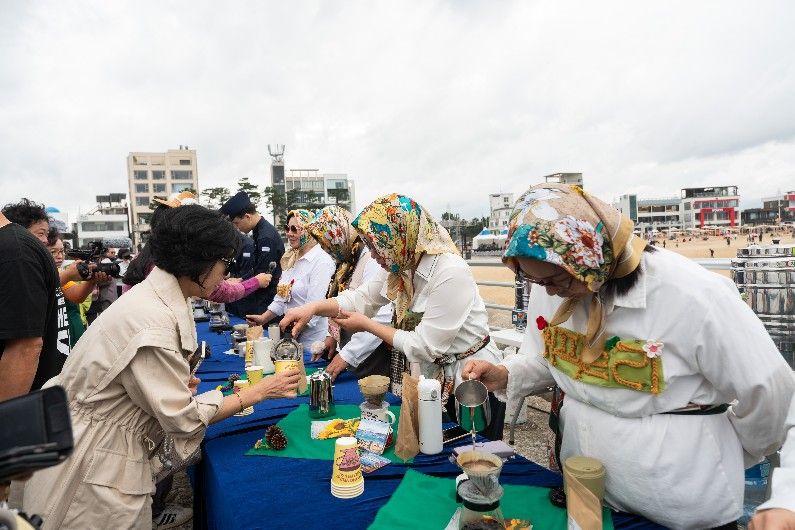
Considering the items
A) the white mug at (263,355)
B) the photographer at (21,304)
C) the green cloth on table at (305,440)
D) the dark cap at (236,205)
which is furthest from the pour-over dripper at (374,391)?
the dark cap at (236,205)

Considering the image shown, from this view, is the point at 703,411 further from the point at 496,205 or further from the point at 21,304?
the point at 496,205

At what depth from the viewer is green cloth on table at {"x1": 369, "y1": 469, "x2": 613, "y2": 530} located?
1.25 m

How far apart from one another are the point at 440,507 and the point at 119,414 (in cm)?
111

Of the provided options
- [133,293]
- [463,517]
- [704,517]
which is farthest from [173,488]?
[704,517]

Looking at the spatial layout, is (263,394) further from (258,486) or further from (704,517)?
(704,517)

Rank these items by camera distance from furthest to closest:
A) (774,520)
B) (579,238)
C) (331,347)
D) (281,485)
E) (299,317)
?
(331,347) → (299,317) → (281,485) → (579,238) → (774,520)

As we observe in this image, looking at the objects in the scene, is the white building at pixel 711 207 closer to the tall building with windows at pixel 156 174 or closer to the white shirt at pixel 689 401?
the tall building with windows at pixel 156 174

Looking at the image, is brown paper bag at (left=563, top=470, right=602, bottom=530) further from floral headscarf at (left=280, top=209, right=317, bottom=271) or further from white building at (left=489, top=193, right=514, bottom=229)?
white building at (left=489, top=193, right=514, bottom=229)

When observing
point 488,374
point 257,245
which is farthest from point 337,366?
point 257,245

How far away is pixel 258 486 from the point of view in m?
1.48

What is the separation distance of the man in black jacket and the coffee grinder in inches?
165

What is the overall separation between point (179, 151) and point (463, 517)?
85.6 m

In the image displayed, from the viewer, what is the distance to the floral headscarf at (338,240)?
3.42 m

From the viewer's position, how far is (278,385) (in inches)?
72.4
